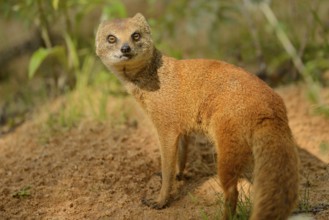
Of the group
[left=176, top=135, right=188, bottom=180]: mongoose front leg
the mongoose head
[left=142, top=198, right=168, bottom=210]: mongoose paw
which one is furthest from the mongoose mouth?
[left=142, top=198, right=168, bottom=210]: mongoose paw

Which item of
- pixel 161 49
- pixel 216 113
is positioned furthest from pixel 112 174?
pixel 161 49

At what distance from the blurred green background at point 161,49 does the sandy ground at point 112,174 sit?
0.32 meters

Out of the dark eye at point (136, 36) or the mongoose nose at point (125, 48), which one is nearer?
the mongoose nose at point (125, 48)

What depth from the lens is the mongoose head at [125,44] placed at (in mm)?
3639

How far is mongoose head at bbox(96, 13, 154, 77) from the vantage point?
3639mm

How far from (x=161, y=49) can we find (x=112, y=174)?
1.77m

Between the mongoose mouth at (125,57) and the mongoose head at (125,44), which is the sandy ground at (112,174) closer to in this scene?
the mongoose head at (125,44)

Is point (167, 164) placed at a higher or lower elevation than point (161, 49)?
lower

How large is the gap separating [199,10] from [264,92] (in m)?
2.62

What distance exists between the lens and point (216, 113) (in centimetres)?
336

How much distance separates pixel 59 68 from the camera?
6.61 metres

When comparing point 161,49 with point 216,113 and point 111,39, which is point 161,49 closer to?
point 111,39

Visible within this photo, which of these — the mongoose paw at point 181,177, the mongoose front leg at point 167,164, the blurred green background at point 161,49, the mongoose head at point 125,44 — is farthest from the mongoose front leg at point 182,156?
the blurred green background at point 161,49

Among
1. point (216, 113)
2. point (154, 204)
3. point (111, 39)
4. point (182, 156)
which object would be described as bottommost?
point (154, 204)
